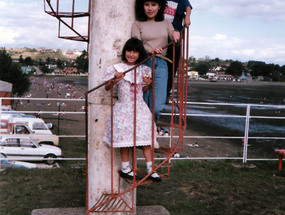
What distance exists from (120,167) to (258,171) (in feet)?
11.9

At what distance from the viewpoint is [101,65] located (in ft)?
8.51

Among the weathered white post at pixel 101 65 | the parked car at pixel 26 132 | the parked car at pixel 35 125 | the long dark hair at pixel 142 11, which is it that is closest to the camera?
the weathered white post at pixel 101 65

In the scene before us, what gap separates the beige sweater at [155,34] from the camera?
9.19ft

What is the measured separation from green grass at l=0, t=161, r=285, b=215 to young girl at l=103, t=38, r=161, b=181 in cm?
146

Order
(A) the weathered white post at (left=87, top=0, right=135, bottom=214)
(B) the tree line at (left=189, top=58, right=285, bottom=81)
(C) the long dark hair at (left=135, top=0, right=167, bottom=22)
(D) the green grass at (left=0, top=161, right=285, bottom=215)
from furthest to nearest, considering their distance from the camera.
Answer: (B) the tree line at (left=189, top=58, right=285, bottom=81), (D) the green grass at (left=0, top=161, right=285, bottom=215), (C) the long dark hair at (left=135, top=0, right=167, bottom=22), (A) the weathered white post at (left=87, top=0, right=135, bottom=214)

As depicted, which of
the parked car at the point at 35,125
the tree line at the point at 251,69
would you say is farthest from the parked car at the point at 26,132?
the tree line at the point at 251,69

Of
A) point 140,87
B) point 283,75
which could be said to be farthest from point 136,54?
point 283,75

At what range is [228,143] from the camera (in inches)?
893

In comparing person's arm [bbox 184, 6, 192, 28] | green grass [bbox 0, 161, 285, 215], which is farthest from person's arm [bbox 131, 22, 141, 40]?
green grass [bbox 0, 161, 285, 215]

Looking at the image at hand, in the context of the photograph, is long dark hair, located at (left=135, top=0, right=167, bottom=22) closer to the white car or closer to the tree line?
the white car

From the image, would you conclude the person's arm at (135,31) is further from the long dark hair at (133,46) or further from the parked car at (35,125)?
the parked car at (35,125)

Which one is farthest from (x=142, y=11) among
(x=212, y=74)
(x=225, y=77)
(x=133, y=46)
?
(x=212, y=74)

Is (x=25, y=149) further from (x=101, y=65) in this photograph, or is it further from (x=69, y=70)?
(x=69, y=70)

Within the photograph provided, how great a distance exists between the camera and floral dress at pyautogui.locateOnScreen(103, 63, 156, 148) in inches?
102
